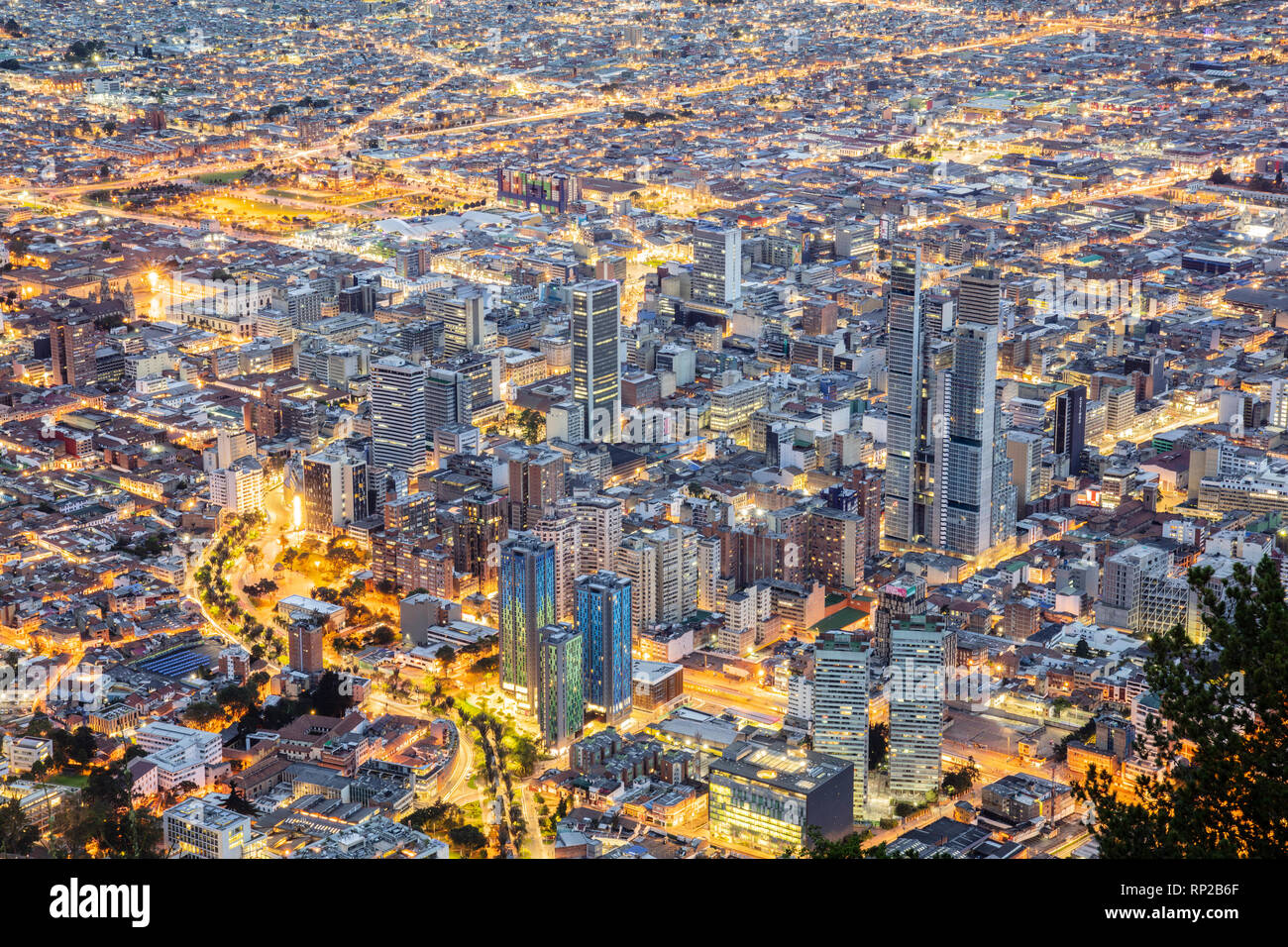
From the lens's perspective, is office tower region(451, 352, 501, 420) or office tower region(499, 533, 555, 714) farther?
office tower region(451, 352, 501, 420)

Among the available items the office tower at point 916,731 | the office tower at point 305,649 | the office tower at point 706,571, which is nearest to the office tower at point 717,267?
the office tower at point 706,571

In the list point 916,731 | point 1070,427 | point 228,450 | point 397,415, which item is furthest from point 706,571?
Result: point 228,450

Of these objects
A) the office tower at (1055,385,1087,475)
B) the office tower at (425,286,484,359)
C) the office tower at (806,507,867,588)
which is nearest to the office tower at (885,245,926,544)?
the office tower at (806,507,867,588)

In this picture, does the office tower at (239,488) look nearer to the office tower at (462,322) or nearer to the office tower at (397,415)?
the office tower at (397,415)

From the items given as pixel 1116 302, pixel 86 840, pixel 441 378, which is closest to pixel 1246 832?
pixel 86 840

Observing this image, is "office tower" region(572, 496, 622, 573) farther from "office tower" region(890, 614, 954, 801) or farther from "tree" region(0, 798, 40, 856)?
"tree" region(0, 798, 40, 856)

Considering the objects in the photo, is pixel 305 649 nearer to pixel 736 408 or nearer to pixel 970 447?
pixel 970 447
